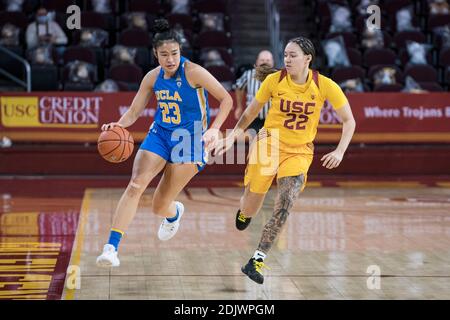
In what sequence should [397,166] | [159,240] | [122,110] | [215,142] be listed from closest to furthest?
[215,142] < [159,240] < [122,110] < [397,166]

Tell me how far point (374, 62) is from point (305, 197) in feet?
16.0

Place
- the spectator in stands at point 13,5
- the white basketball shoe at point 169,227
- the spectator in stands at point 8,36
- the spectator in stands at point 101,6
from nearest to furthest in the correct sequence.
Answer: the white basketball shoe at point 169,227 < the spectator in stands at point 8,36 < the spectator in stands at point 13,5 < the spectator in stands at point 101,6

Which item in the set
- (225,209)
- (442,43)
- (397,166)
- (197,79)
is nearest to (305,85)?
(197,79)

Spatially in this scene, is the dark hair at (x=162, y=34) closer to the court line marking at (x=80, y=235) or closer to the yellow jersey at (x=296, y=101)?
the yellow jersey at (x=296, y=101)

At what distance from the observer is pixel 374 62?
17.8 meters

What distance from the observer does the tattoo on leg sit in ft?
25.7

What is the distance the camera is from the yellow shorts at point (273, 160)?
7949 millimetres

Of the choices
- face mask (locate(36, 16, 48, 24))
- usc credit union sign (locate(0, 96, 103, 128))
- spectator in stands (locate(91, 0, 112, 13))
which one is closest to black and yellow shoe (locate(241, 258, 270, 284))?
usc credit union sign (locate(0, 96, 103, 128))

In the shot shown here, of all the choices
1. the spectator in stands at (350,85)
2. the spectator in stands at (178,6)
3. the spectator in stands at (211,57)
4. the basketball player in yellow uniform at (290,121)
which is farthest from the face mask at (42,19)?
the basketball player in yellow uniform at (290,121)

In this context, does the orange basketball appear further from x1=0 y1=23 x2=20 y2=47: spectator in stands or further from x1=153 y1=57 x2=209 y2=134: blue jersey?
x1=0 y1=23 x2=20 y2=47: spectator in stands

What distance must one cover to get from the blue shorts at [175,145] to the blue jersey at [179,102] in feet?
0.18

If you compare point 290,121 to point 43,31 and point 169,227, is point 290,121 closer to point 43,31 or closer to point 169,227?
point 169,227

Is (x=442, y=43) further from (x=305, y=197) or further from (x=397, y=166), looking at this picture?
(x=305, y=197)
